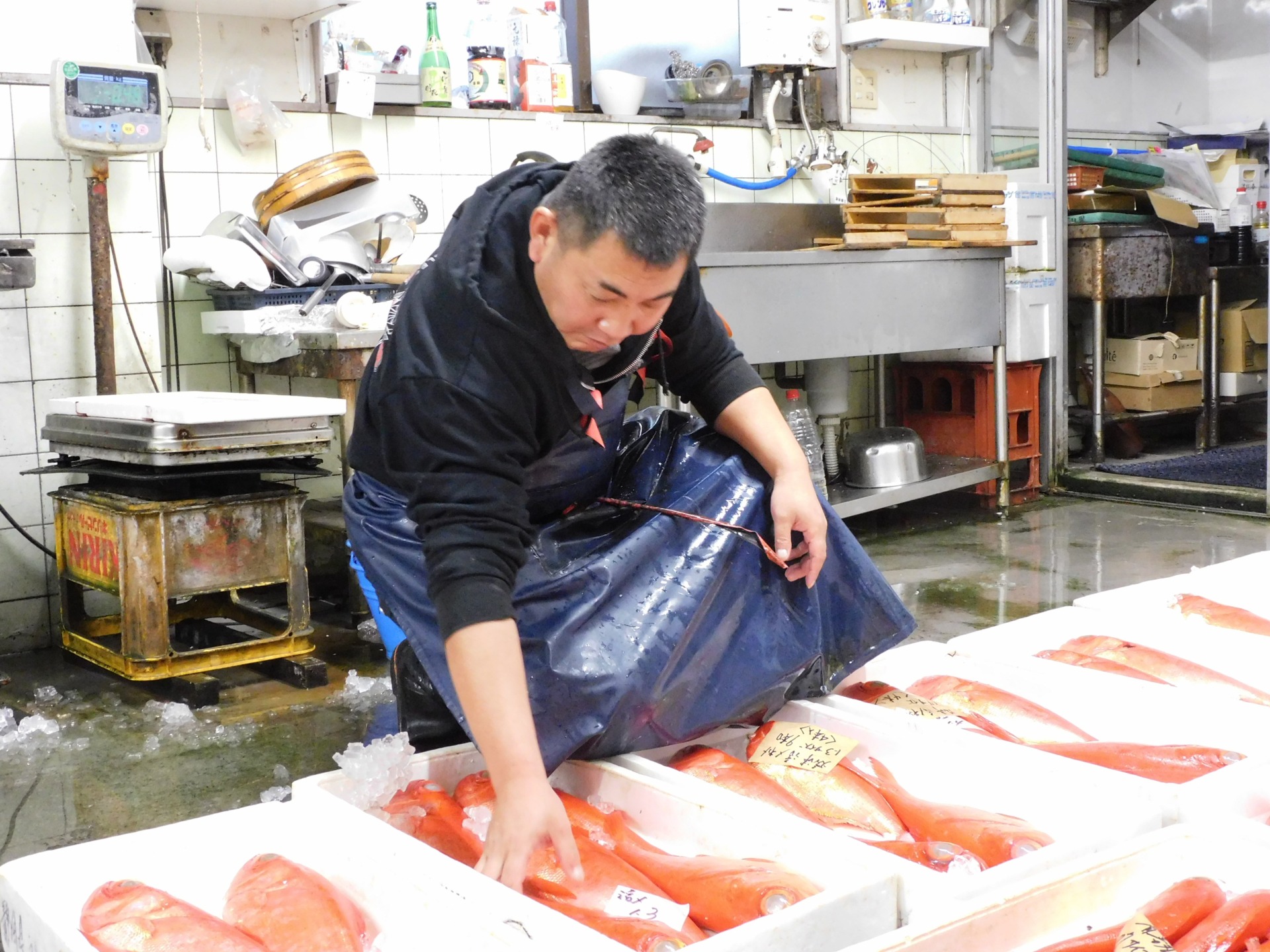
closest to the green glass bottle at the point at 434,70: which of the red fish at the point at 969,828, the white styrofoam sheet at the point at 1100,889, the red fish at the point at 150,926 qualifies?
the red fish at the point at 969,828

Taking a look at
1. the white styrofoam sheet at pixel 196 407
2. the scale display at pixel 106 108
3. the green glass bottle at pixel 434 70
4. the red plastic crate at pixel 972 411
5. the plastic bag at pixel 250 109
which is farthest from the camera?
the red plastic crate at pixel 972 411

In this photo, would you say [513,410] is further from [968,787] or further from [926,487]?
[926,487]

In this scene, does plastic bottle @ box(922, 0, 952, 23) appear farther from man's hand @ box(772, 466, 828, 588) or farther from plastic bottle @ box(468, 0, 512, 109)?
man's hand @ box(772, 466, 828, 588)

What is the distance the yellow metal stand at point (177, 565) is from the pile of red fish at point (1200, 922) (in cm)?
243

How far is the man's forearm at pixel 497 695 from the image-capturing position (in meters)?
1.40

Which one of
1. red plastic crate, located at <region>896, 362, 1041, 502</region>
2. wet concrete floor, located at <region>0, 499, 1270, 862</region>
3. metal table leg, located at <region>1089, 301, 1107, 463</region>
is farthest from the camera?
metal table leg, located at <region>1089, 301, 1107, 463</region>

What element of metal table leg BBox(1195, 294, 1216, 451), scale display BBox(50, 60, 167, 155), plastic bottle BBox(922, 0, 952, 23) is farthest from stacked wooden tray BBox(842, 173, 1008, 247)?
scale display BBox(50, 60, 167, 155)

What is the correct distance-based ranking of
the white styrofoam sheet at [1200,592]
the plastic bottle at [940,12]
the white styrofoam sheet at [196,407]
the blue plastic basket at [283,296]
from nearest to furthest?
the white styrofoam sheet at [1200,592]
the white styrofoam sheet at [196,407]
the blue plastic basket at [283,296]
the plastic bottle at [940,12]

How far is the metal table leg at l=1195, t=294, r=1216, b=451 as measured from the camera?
6191 mm

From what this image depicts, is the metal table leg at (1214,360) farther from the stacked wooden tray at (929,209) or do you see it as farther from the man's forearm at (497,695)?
the man's forearm at (497,695)

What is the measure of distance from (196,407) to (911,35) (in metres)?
3.63

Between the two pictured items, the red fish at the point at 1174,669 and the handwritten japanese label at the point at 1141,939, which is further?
the red fish at the point at 1174,669

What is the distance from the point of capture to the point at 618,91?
16.0 ft

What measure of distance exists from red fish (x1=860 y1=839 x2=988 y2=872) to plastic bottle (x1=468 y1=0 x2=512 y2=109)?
3.62m
